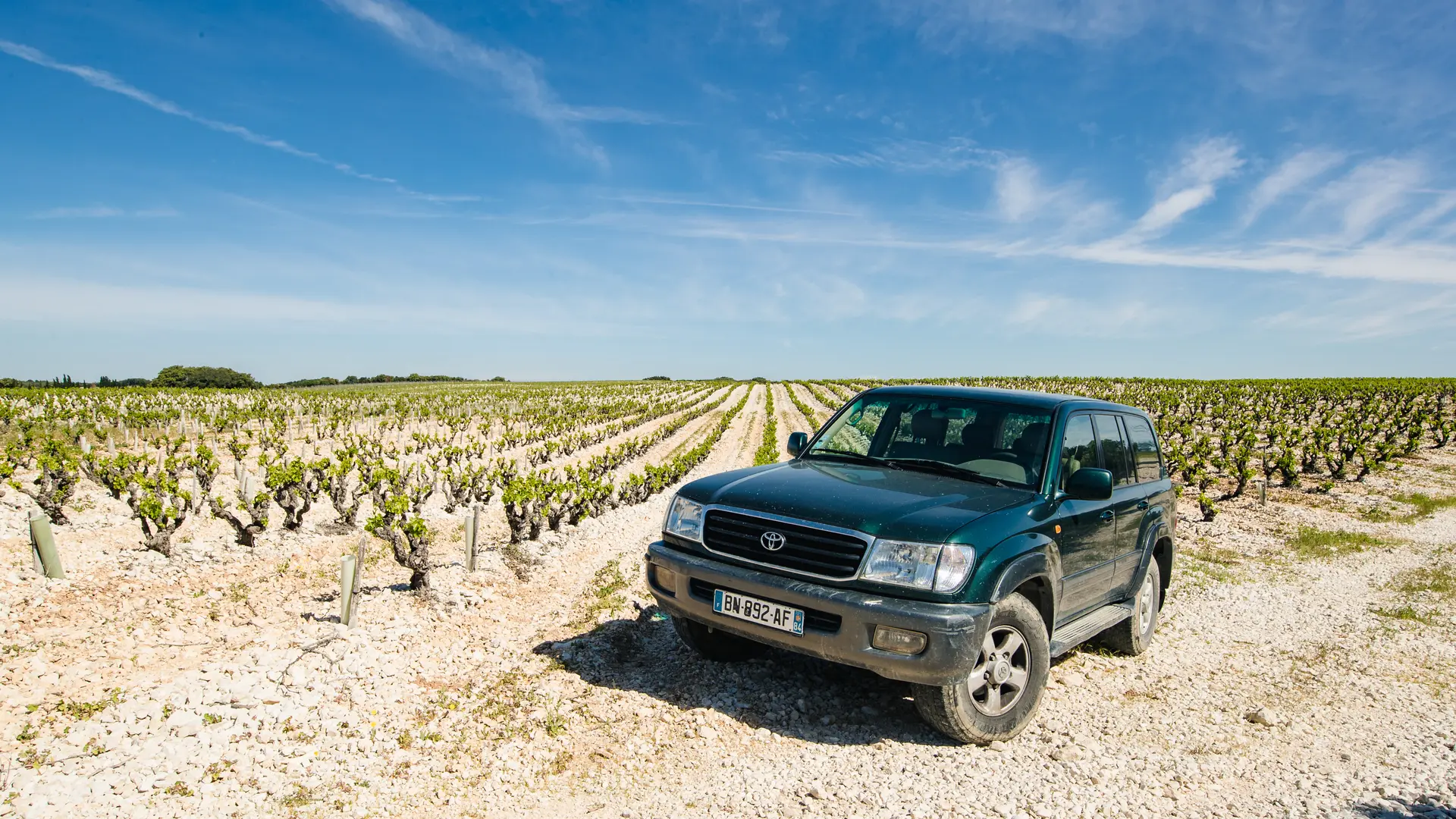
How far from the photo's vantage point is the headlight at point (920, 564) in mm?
Result: 3820

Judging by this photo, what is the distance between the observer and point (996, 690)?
4301mm

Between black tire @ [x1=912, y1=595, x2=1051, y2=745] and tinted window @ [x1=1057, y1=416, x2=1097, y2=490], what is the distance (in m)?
1.02

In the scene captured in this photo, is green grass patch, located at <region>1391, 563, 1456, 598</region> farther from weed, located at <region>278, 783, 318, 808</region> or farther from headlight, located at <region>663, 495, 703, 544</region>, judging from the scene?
weed, located at <region>278, 783, 318, 808</region>

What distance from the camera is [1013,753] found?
14.1 ft

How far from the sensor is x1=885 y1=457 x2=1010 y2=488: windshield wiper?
4754 millimetres

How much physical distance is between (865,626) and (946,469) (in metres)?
1.54

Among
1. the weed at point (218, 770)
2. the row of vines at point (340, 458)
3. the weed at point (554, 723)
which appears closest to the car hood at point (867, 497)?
the weed at point (554, 723)

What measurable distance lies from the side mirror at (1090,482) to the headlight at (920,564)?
1150 mm

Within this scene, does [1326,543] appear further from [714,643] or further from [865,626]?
[865,626]

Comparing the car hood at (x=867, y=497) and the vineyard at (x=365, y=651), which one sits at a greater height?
the car hood at (x=867, y=497)

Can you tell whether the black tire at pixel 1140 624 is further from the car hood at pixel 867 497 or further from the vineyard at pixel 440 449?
the vineyard at pixel 440 449

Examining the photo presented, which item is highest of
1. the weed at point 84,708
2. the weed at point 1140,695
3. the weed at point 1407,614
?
the weed at point 84,708

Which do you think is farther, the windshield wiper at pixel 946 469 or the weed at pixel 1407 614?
the weed at pixel 1407 614

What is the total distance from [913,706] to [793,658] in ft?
3.33
